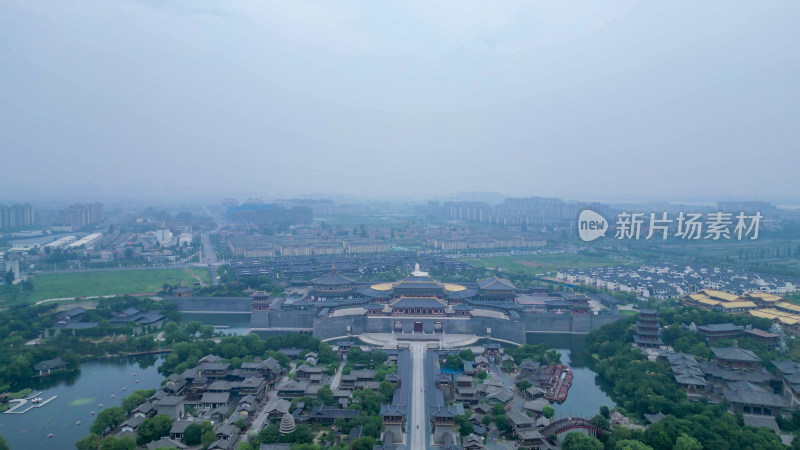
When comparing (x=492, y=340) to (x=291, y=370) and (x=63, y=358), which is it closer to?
(x=291, y=370)

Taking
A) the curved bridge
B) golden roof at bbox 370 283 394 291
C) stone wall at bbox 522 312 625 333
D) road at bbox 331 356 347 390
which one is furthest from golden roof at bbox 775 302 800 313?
road at bbox 331 356 347 390

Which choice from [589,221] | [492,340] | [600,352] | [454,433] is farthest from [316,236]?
[454,433]

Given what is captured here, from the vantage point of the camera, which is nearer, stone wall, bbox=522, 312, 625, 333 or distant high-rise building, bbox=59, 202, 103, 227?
stone wall, bbox=522, 312, 625, 333

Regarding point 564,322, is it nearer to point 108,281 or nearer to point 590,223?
point 590,223

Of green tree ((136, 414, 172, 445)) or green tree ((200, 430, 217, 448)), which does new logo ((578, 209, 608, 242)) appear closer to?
green tree ((200, 430, 217, 448))

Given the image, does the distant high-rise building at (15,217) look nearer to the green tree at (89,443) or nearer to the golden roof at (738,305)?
the green tree at (89,443)

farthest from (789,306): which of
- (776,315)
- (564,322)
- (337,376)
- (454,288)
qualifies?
(337,376)

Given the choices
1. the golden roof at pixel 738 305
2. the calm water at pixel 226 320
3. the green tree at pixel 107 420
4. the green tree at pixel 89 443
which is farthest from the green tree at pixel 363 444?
the golden roof at pixel 738 305
